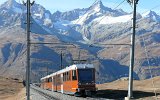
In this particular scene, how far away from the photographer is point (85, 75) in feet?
198

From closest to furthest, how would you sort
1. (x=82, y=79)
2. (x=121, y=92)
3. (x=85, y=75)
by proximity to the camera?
1. (x=82, y=79)
2. (x=85, y=75)
3. (x=121, y=92)

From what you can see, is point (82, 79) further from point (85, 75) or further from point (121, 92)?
point (121, 92)

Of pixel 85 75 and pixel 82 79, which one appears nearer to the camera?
pixel 82 79

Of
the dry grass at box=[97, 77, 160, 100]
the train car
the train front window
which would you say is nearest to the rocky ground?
the dry grass at box=[97, 77, 160, 100]

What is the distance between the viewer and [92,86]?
60125 mm

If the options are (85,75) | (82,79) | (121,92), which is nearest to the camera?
(82,79)

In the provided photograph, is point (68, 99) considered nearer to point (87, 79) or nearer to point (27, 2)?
point (87, 79)

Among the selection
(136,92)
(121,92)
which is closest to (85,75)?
(136,92)

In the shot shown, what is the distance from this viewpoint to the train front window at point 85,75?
6007 cm

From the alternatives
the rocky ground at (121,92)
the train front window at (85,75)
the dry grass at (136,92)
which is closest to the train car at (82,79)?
the train front window at (85,75)

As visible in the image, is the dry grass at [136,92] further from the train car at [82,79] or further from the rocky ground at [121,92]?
the train car at [82,79]

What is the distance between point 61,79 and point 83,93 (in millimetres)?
13338

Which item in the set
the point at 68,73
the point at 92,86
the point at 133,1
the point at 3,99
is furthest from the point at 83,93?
the point at 3,99

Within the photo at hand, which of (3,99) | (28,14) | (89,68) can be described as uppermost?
(28,14)
